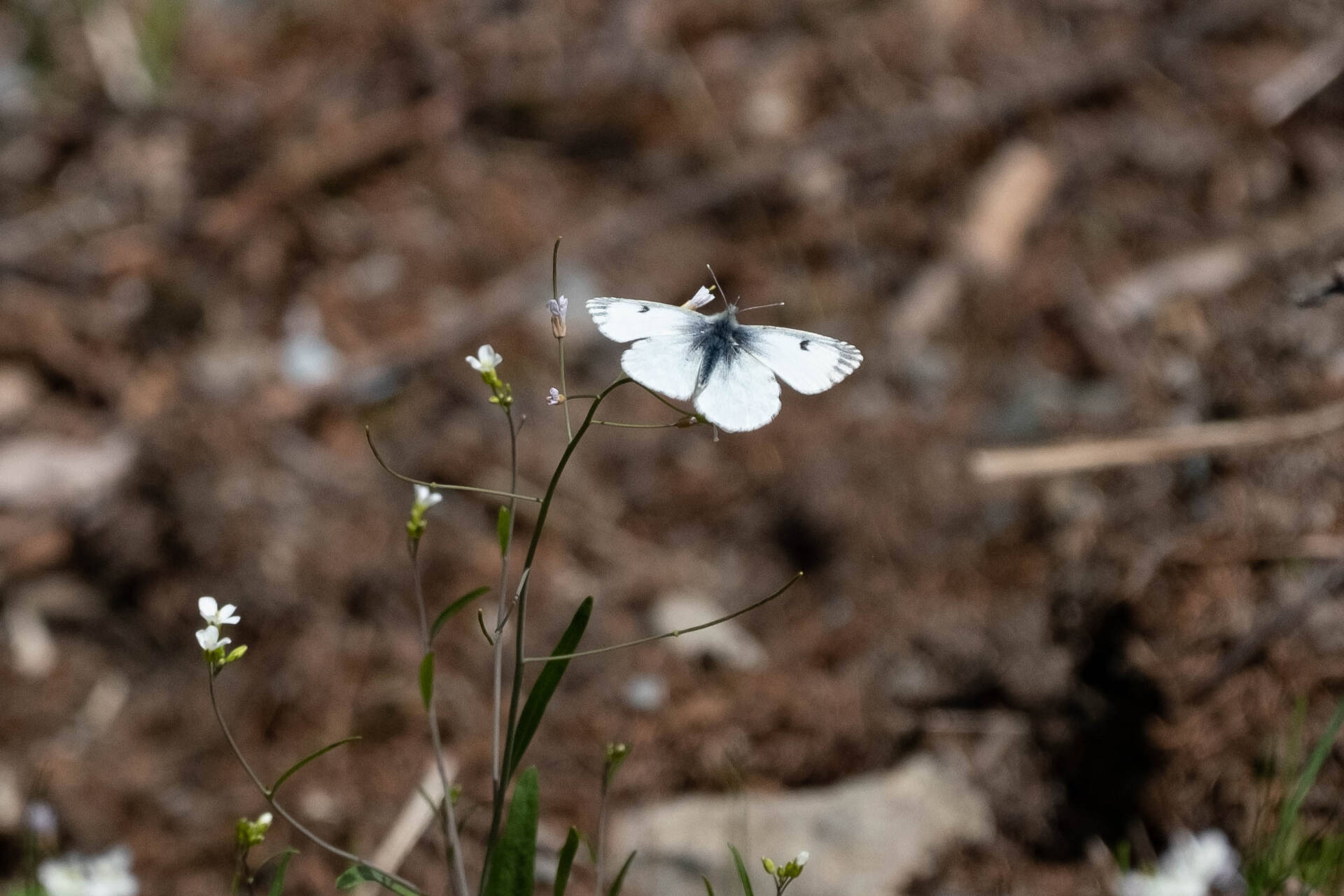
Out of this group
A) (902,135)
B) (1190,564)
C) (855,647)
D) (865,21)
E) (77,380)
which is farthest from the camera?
(865,21)

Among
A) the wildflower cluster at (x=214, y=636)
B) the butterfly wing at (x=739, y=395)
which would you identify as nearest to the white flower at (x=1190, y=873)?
the butterfly wing at (x=739, y=395)

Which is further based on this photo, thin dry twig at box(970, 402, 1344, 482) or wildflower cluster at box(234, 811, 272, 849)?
thin dry twig at box(970, 402, 1344, 482)

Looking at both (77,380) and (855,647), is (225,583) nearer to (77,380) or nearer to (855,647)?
(77,380)

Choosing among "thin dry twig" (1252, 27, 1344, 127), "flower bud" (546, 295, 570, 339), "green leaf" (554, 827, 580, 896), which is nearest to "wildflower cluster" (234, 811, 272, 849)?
"green leaf" (554, 827, 580, 896)

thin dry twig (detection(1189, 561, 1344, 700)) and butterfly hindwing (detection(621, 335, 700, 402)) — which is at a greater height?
butterfly hindwing (detection(621, 335, 700, 402))

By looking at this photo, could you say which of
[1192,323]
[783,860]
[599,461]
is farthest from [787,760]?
[1192,323]

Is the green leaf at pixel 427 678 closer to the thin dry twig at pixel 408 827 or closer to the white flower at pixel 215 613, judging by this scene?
the white flower at pixel 215 613

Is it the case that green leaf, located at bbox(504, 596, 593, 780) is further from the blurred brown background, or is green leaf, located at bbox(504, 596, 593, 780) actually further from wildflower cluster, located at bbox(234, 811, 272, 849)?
the blurred brown background
